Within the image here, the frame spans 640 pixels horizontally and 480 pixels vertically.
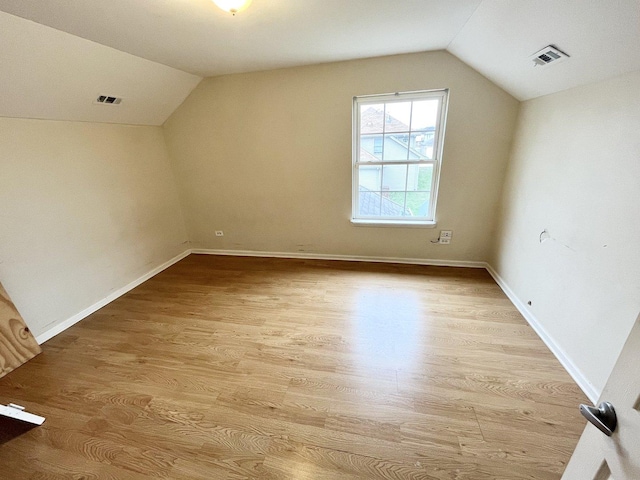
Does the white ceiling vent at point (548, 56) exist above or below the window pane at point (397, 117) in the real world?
above

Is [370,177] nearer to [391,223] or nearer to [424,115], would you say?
[391,223]

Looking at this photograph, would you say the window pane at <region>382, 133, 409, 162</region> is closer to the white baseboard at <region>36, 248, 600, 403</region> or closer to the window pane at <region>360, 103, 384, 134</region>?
the window pane at <region>360, 103, 384, 134</region>

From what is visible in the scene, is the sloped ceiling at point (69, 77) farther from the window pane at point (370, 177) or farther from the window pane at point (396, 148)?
the window pane at point (396, 148)

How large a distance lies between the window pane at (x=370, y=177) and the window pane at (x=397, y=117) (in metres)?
0.42

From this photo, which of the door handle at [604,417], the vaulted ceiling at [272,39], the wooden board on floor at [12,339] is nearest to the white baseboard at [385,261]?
the wooden board on floor at [12,339]

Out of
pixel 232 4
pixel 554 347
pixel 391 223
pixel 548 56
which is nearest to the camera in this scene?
pixel 232 4

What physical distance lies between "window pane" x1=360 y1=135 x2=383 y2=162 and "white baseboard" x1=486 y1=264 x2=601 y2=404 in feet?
5.97

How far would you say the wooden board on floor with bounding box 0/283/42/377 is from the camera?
1.80 metres

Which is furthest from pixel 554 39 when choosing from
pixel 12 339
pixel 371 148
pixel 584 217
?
pixel 12 339

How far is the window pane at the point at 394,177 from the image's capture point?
2816 mm

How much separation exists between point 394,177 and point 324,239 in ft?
3.69

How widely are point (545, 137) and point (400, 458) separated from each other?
7.88 feet

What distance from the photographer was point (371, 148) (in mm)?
2801

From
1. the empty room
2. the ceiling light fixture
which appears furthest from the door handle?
the ceiling light fixture
